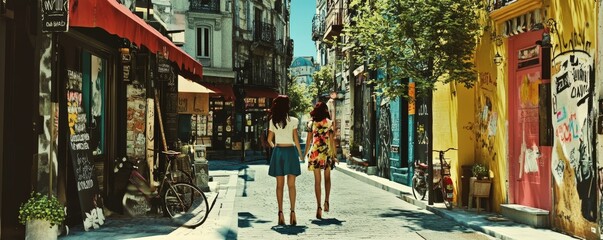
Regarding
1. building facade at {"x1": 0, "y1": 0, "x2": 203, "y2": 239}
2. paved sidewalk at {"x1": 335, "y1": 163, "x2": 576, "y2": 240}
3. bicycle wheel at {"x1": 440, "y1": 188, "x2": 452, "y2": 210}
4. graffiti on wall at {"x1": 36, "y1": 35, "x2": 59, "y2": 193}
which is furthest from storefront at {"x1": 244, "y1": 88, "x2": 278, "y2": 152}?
graffiti on wall at {"x1": 36, "y1": 35, "x2": 59, "y2": 193}

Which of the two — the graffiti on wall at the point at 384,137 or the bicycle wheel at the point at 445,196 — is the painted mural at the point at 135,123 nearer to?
the bicycle wheel at the point at 445,196

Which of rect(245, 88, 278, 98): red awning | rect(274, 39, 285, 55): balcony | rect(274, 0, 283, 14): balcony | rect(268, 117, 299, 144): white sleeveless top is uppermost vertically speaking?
rect(274, 0, 283, 14): balcony

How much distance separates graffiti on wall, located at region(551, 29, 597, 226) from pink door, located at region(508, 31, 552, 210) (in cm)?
42

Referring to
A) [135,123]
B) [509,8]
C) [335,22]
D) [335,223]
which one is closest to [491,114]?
[509,8]

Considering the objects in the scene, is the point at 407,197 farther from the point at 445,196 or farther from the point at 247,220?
the point at 247,220

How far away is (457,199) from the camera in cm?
1246

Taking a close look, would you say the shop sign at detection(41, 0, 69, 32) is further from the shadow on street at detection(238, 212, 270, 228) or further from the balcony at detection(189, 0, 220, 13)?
the balcony at detection(189, 0, 220, 13)

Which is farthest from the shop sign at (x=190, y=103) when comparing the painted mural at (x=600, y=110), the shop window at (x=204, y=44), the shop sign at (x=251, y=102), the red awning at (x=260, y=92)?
the shop sign at (x=251, y=102)

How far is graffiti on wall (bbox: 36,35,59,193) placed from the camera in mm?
7098

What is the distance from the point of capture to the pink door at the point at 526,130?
1003 centimetres

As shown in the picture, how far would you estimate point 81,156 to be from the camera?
8789mm

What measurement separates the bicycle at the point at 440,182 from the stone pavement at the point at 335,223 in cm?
23

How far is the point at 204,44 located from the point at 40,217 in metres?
33.2

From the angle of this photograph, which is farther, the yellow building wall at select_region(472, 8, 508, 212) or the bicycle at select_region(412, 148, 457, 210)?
the bicycle at select_region(412, 148, 457, 210)
